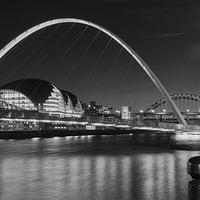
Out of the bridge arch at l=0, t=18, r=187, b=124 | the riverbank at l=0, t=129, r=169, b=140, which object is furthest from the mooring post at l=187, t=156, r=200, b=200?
the riverbank at l=0, t=129, r=169, b=140

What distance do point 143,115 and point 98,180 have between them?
116825mm

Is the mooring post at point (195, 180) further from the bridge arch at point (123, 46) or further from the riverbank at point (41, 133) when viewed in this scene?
the riverbank at point (41, 133)

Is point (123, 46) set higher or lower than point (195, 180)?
higher

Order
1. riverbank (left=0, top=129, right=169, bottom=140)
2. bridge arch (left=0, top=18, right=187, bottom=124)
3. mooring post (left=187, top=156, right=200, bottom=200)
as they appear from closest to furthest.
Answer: mooring post (left=187, top=156, right=200, bottom=200) → bridge arch (left=0, top=18, right=187, bottom=124) → riverbank (left=0, top=129, right=169, bottom=140)

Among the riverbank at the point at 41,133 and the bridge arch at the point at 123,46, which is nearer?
the bridge arch at the point at 123,46

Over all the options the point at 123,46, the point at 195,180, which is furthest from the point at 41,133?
the point at 195,180

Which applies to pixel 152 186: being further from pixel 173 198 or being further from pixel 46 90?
pixel 46 90

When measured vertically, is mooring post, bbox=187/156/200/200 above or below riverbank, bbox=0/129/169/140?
above

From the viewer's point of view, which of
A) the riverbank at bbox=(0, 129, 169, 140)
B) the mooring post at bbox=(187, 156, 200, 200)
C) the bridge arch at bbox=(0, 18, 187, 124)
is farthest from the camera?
the riverbank at bbox=(0, 129, 169, 140)

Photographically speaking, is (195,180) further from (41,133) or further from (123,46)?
(41,133)

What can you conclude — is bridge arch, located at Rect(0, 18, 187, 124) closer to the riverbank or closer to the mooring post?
the riverbank

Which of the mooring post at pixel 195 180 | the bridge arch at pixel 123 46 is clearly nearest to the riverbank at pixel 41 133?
the bridge arch at pixel 123 46

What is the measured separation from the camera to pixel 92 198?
1284cm

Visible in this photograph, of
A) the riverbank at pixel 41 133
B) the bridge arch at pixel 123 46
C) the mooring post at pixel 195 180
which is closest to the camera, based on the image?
the mooring post at pixel 195 180
